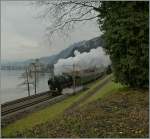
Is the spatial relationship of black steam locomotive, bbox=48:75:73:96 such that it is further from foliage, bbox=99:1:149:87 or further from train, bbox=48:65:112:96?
foliage, bbox=99:1:149:87

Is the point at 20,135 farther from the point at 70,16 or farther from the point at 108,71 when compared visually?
the point at 108,71

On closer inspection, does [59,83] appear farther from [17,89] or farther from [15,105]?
[17,89]

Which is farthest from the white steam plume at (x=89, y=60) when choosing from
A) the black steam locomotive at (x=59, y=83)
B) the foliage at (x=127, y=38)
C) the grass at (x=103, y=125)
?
the grass at (x=103, y=125)

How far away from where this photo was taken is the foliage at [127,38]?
1686 cm

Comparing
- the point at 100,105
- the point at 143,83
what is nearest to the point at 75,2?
the point at 143,83

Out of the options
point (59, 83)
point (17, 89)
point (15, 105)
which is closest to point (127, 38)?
point (15, 105)

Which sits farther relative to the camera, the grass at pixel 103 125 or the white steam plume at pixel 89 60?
the white steam plume at pixel 89 60

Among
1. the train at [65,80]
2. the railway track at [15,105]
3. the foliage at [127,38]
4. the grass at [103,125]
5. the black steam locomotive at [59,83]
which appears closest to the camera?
the grass at [103,125]

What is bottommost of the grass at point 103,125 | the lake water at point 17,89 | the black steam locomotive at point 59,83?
the lake water at point 17,89

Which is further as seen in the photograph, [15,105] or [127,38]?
[15,105]

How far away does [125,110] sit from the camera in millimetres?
12719

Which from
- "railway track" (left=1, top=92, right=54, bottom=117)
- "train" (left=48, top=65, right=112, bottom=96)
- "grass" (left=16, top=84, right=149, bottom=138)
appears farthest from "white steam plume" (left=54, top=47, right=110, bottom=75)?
"grass" (left=16, top=84, right=149, bottom=138)

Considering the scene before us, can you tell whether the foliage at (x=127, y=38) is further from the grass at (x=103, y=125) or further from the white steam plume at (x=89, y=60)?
the white steam plume at (x=89, y=60)

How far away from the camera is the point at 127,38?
Answer: 18.2 m
